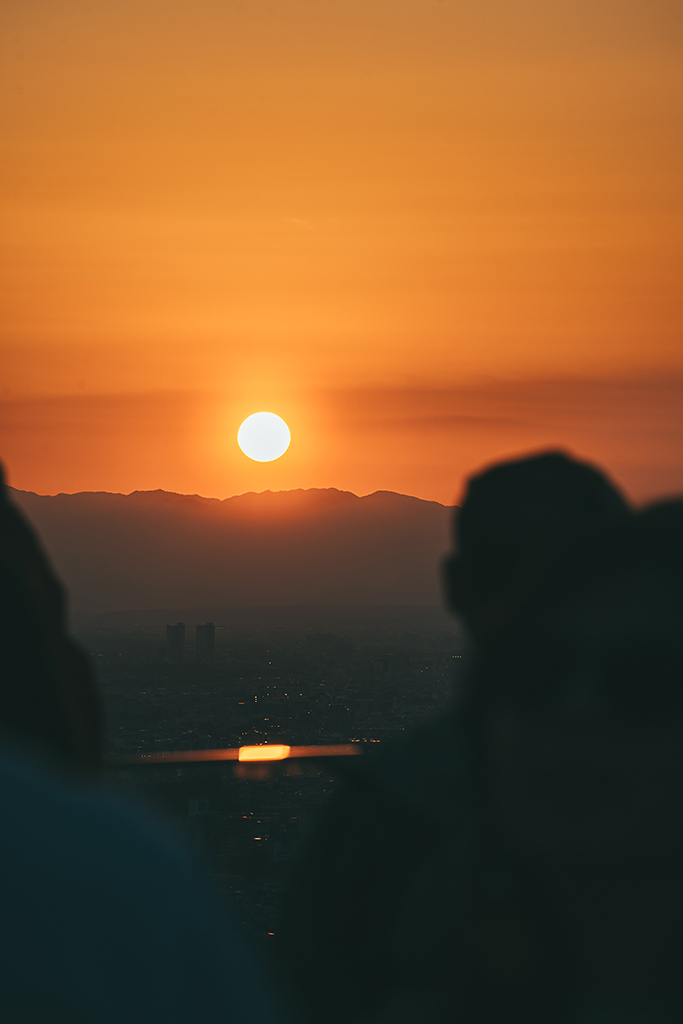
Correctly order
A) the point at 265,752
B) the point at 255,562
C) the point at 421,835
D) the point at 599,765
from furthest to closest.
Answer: the point at 255,562 → the point at 265,752 → the point at 421,835 → the point at 599,765

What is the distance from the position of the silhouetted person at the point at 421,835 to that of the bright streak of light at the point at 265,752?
128cm

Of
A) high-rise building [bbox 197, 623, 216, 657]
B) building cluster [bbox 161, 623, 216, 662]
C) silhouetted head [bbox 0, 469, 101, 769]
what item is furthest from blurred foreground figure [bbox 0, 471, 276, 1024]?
high-rise building [bbox 197, 623, 216, 657]

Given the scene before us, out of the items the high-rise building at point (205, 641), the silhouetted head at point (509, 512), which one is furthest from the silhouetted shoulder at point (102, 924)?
the high-rise building at point (205, 641)

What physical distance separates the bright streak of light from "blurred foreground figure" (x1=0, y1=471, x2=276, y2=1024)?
256 cm

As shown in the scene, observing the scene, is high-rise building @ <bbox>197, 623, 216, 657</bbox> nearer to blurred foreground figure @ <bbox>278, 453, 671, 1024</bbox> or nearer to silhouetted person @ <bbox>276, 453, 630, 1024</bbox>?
silhouetted person @ <bbox>276, 453, 630, 1024</bbox>

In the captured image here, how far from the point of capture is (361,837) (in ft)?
4.58

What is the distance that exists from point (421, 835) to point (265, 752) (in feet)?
6.79

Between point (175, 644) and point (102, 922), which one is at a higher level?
point (175, 644)

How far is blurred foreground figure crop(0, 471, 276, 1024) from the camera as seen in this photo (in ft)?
2.11

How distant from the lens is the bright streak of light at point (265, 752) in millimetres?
3256

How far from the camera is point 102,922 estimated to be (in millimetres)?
657

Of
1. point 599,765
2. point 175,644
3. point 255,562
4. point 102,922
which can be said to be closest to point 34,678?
point 102,922

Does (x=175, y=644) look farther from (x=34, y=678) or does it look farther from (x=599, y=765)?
(x=599, y=765)

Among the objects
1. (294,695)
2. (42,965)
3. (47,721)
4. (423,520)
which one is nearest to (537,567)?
(42,965)
